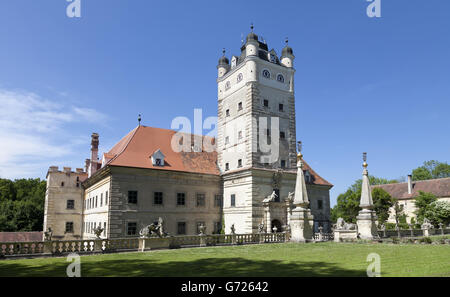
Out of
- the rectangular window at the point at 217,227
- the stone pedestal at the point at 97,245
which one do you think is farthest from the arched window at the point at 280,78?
the stone pedestal at the point at 97,245

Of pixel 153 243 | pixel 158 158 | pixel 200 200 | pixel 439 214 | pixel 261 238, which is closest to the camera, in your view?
pixel 153 243

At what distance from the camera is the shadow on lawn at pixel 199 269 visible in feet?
35.6

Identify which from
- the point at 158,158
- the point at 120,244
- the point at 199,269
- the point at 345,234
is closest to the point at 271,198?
the point at 345,234

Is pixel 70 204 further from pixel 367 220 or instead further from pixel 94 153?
pixel 367 220

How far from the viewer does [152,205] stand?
31375 millimetres

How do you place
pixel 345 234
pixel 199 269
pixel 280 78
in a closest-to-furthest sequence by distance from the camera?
1. pixel 199 269
2. pixel 345 234
3. pixel 280 78

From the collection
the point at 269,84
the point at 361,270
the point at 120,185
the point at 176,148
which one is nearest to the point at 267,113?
the point at 269,84

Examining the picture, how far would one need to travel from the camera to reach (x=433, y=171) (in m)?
81.4

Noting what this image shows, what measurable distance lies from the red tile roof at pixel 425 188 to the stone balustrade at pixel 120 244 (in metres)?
44.6

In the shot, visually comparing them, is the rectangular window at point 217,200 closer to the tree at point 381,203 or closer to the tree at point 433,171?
the tree at point 381,203

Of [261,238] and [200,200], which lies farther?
[200,200]

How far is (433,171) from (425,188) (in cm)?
2420
